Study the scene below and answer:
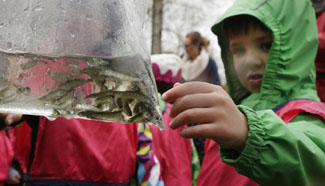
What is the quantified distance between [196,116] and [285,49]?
1.08 meters

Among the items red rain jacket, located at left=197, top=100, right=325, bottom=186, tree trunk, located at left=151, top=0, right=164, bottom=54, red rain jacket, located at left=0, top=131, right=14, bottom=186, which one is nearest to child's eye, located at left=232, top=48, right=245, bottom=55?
red rain jacket, located at left=197, top=100, right=325, bottom=186

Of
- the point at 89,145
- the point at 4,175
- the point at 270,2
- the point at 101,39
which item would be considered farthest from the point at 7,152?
the point at 101,39

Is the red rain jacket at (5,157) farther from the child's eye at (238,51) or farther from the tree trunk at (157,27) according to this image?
the tree trunk at (157,27)

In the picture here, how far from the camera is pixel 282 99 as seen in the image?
1.64 metres

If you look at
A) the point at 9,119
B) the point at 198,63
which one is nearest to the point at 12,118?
the point at 9,119

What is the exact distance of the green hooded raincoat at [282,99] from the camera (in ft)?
2.66

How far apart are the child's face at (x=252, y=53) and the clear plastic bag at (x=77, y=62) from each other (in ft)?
3.29

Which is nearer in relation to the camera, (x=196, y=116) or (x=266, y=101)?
(x=196, y=116)

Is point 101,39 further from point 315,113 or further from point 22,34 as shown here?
point 315,113

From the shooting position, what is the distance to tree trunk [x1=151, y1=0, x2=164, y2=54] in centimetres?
681

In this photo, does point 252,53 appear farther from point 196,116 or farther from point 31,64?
point 31,64

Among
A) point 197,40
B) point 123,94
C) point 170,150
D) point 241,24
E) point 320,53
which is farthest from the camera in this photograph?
point 197,40

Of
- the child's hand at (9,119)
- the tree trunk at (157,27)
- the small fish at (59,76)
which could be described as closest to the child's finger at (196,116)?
the small fish at (59,76)

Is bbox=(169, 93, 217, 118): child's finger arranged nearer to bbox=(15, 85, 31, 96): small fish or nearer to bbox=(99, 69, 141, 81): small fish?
bbox=(99, 69, 141, 81): small fish
